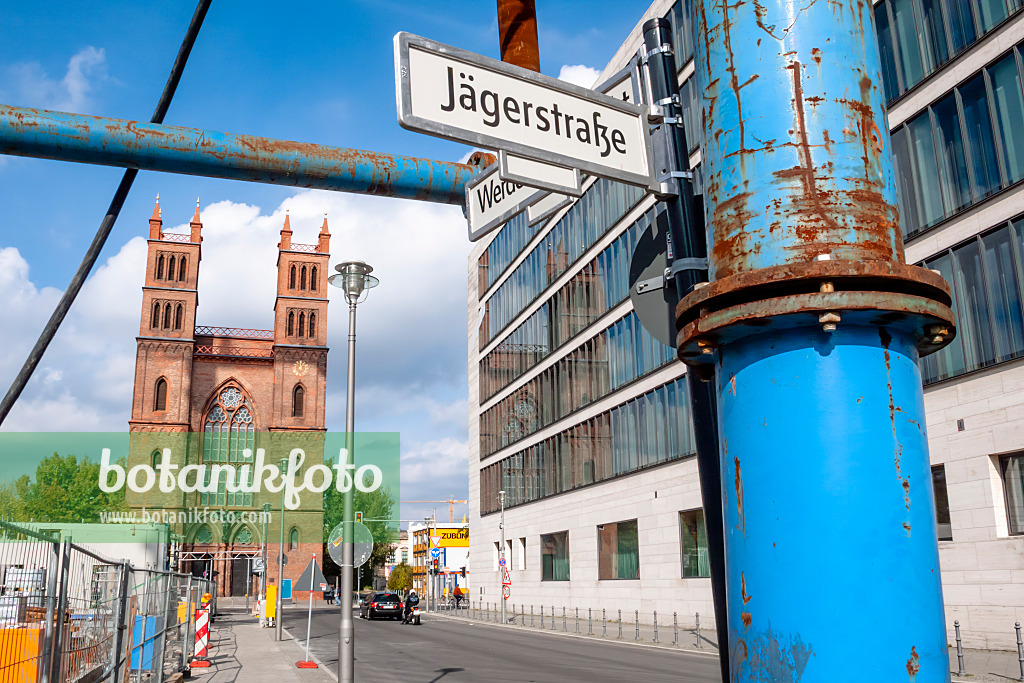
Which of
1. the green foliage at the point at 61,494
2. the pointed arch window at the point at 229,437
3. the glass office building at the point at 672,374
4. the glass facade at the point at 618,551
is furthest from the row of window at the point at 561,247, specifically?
the green foliage at the point at 61,494

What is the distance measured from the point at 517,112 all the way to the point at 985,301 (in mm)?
20034

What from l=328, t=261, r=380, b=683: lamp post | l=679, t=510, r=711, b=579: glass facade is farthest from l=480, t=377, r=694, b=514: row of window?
l=328, t=261, r=380, b=683: lamp post

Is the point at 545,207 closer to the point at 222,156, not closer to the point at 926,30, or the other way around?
the point at 222,156

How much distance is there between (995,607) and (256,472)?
6599 centimetres

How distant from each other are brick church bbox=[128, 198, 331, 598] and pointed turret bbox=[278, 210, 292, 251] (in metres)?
0.17

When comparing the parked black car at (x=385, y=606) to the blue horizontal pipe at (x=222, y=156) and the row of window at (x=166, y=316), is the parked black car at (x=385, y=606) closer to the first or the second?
the row of window at (x=166, y=316)

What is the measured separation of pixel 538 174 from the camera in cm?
268

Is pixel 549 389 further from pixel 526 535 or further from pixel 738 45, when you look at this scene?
pixel 738 45

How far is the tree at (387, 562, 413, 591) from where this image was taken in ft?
363

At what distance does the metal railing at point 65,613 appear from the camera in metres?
5.40

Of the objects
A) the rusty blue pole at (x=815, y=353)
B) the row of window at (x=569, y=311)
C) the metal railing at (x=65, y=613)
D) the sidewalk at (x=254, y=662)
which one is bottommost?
the sidewalk at (x=254, y=662)

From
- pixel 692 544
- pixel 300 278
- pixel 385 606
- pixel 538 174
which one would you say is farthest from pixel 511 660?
pixel 300 278

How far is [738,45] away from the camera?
7.73 feet

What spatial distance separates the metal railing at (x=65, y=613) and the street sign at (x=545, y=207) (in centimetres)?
371
